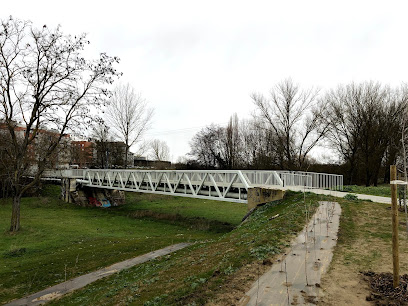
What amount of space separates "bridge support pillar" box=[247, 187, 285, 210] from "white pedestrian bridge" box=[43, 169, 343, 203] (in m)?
0.23

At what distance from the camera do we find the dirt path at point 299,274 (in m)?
3.86

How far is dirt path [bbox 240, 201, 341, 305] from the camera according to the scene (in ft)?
12.7

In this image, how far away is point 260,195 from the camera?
13.2 m

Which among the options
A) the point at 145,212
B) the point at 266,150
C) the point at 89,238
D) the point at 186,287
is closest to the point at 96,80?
the point at 89,238

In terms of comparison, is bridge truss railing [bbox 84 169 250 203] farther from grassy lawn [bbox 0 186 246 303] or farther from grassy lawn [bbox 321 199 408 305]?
grassy lawn [bbox 321 199 408 305]

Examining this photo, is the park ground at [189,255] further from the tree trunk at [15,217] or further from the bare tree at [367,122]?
the bare tree at [367,122]

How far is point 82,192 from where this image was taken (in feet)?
94.9

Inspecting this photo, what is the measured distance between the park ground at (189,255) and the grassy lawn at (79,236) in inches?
2.0

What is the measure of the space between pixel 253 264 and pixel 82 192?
2822 centimetres

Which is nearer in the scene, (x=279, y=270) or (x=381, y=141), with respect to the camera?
(x=279, y=270)

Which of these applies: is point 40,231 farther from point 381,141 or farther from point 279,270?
point 381,141

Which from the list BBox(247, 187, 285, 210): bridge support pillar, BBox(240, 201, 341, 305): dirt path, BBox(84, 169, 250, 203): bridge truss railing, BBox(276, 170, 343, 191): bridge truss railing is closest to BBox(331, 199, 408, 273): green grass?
BBox(240, 201, 341, 305): dirt path

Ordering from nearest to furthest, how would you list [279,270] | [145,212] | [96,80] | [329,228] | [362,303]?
[362,303], [279,270], [329,228], [96,80], [145,212]

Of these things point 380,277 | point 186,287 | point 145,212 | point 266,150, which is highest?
point 266,150
